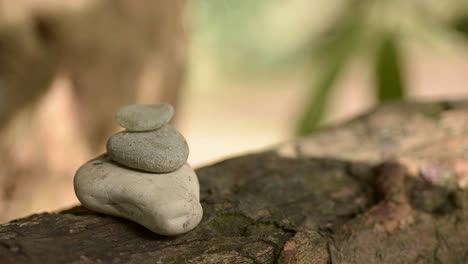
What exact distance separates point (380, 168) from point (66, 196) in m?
1.15

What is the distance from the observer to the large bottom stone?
3.61 feet

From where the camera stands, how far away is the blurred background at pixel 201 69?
1.92 m

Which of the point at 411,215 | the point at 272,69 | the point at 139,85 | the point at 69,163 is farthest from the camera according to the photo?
the point at 272,69

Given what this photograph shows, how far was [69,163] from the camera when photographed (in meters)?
2.12

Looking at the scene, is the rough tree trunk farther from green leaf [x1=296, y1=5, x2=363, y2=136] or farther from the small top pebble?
green leaf [x1=296, y1=5, x2=363, y2=136]

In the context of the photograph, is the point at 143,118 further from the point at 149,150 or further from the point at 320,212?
the point at 320,212

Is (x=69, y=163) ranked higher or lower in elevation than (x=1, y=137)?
lower

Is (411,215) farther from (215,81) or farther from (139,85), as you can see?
(215,81)

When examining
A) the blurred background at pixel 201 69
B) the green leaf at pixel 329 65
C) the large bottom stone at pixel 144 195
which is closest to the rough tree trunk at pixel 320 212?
the large bottom stone at pixel 144 195

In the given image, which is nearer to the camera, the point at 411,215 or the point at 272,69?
the point at 411,215

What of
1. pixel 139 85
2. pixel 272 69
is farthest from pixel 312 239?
pixel 272 69

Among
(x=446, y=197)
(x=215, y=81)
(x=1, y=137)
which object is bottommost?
(x=215, y=81)

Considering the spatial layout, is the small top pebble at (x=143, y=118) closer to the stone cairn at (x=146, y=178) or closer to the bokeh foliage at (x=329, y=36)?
the stone cairn at (x=146, y=178)

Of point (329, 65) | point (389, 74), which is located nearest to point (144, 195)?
point (389, 74)
